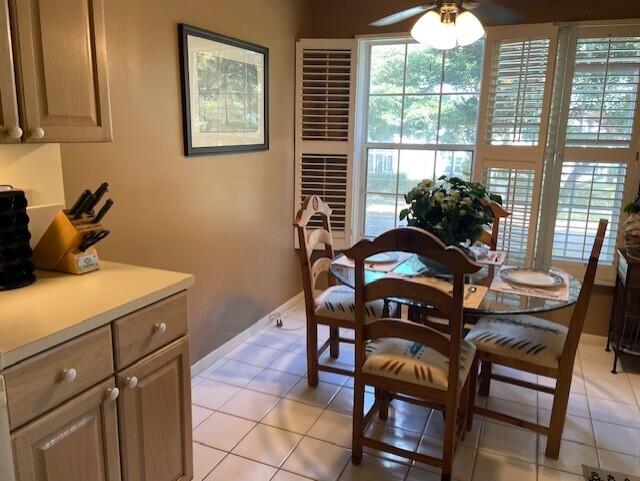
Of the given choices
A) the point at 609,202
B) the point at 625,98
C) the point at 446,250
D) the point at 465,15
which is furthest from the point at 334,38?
the point at 446,250

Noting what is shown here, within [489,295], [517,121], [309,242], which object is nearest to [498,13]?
[517,121]

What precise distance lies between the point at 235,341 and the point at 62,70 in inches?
83.4

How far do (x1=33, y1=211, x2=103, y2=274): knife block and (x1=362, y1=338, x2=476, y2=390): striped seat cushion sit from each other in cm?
117

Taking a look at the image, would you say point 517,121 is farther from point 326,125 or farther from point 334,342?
point 334,342

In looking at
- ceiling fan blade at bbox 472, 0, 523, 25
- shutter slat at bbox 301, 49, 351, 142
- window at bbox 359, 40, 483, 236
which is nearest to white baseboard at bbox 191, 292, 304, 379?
window at bbox 359, 40, 483, 236

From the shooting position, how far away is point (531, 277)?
2381mm

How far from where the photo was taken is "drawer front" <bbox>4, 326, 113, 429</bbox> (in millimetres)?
1188

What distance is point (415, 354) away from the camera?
2.04 meters

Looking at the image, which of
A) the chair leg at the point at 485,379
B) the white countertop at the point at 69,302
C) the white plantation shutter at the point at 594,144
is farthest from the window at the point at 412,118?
the white countertop at the point at 69,302

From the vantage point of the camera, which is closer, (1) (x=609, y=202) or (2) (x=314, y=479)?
(2) (x=314, y=479)

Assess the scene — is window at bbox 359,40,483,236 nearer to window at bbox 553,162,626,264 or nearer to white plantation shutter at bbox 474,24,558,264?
white plantation shutter at bbox 474,24,558,264

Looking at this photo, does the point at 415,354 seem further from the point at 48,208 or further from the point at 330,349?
the point at 48,208

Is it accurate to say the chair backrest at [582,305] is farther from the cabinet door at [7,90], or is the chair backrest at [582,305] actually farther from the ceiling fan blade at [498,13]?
the cabinet door at [7,90]

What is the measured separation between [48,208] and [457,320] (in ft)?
5.17
